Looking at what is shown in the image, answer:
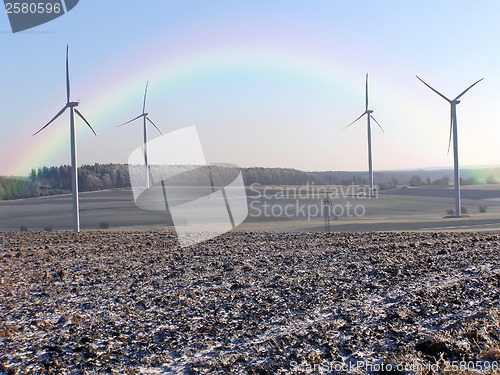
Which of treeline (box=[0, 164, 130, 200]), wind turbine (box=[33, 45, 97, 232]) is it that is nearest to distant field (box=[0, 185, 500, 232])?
wind turbine (box=[33, 45, 97, 232])

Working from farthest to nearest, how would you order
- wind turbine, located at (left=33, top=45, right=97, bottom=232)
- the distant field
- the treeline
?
the treeline, the distant field, wind turbine, located at (left=33, top=45, right=97, bottom=232)

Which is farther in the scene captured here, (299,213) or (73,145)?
(299,213)

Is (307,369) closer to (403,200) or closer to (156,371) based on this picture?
(156,371)

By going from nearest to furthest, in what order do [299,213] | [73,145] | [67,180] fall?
[73,145], [299,213], [67,180]

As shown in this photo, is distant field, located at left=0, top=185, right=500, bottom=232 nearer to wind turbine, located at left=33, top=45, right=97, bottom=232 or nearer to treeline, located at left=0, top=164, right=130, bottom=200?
wind turbine, located at left=33, top=45, right=97, bottom=232

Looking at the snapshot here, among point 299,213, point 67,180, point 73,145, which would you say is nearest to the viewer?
point 73,145

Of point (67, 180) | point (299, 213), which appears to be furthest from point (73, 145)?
point (67, 180)

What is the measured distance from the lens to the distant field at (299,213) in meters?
40.8

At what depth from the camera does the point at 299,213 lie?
57.0m

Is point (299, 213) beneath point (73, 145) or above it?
beneath

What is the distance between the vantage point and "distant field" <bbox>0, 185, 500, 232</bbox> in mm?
40794

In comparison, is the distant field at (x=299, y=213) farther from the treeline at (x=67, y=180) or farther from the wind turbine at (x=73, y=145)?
the treeline at (x=67, y=180)

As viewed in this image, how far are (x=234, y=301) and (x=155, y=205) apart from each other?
175ft

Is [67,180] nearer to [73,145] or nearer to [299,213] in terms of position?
[299,213]
